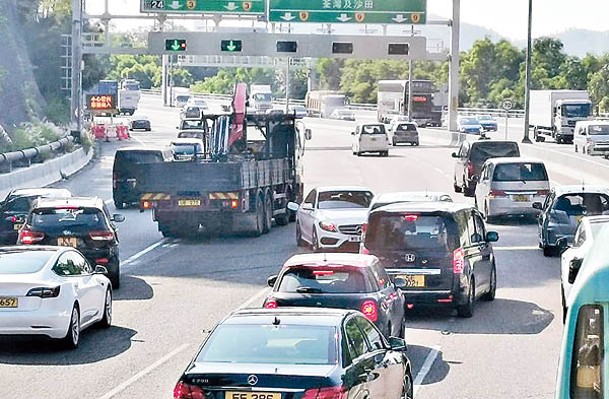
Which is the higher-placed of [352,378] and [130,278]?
[352,378]

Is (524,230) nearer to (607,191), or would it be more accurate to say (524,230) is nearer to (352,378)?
(607,191)

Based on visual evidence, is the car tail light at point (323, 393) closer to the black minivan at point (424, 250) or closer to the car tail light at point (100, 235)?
the black minivan at point (424, 250)

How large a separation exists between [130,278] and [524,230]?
12616 millimetres

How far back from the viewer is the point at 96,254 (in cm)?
2378

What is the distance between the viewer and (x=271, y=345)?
10695mm

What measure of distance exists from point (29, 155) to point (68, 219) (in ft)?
85.0

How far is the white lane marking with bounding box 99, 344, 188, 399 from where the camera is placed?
14.8 metres

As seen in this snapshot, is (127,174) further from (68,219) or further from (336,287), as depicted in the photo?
(336,287)

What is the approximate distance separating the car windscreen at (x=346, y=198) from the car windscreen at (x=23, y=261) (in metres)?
12.7

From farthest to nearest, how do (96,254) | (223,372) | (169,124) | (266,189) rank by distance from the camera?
(169,124) → (266,189) → (96,254) → (223,372)

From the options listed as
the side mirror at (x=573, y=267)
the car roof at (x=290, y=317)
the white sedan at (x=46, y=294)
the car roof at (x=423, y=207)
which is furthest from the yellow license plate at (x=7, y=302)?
the side mirror at (x=573, y=267)

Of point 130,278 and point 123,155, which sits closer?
point 130,278

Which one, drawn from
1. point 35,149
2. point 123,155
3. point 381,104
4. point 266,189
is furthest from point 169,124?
point 266,189

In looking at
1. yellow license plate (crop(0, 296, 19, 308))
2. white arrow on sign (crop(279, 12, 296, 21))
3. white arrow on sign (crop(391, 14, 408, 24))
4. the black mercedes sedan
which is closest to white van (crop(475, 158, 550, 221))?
yellow license plate (crop(0, 296, 19, 308))
